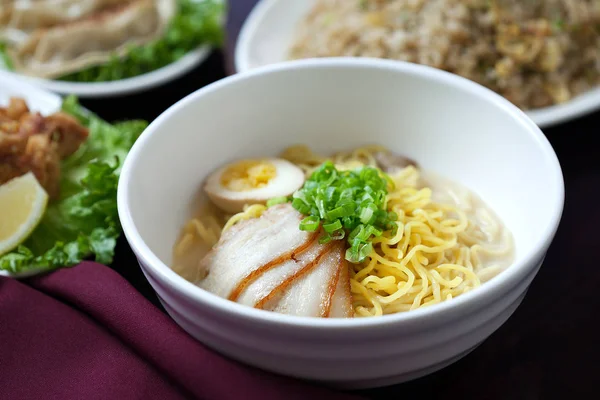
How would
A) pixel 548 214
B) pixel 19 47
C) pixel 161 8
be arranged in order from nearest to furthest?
pixel 548 214 → pixel 19 47 → pixel 161 8

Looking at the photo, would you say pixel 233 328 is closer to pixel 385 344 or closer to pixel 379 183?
pixel 385 344

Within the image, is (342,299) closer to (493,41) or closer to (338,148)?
(338,148)

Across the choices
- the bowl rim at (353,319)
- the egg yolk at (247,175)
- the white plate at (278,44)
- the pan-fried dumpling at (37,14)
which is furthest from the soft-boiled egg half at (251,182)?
the pan-fried dumpling at (37,14)

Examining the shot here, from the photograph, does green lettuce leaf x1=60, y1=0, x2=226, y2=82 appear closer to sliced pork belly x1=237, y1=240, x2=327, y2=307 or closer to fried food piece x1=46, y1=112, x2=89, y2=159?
fried food piece x1=46, y1=112, x2=89, y2=159

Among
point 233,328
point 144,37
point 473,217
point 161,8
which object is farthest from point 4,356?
point 161,8

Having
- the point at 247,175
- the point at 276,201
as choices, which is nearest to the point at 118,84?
the point at 247,175

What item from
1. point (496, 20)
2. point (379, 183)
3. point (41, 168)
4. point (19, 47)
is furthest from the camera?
point (19, 47)
